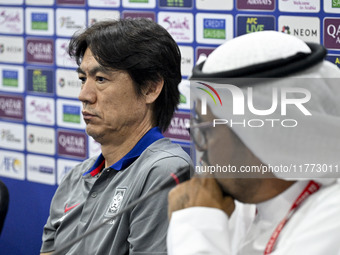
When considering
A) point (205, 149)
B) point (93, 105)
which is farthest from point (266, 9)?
point (205, 149)

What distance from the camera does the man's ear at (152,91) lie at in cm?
212

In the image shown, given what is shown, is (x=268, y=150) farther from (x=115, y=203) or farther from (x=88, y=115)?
(x=88, y=115)

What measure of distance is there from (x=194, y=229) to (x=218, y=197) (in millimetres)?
96

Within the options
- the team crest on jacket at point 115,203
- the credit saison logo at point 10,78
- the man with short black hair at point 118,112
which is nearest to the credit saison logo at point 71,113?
the credit saison logo at point 10,78

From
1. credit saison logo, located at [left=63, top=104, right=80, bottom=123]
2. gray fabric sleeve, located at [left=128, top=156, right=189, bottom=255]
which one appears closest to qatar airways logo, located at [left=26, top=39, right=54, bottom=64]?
credit saison logo, located at [left=63, top=104, right=80, bottom=123]

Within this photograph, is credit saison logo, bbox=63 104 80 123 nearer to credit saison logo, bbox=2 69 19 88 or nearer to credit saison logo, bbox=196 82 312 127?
credit saison logo, bbox=2 69 19 88

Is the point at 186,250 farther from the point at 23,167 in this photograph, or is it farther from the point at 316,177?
the point at 23,167

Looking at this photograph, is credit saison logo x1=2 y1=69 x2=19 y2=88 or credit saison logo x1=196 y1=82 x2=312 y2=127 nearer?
credit saison logo x1=196 y1=82 x2=312 y2=127

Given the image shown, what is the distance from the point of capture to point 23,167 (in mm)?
4047

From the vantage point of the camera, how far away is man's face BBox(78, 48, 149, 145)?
6.83ft

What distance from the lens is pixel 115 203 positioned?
189 centimetres

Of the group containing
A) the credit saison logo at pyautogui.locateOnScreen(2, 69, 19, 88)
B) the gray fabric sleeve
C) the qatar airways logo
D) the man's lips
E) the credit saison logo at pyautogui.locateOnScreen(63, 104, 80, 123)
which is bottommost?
the gray fabric sleeve

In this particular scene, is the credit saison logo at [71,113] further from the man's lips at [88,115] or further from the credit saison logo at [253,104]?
the credit saison logo at [253,104]

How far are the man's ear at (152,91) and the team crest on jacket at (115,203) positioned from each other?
359 millimetres
